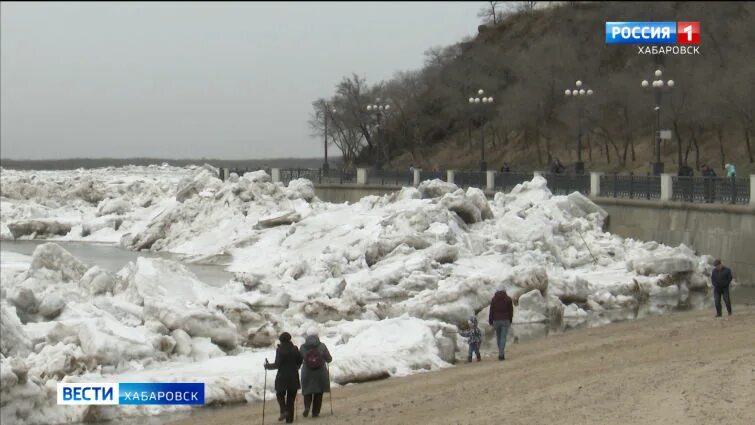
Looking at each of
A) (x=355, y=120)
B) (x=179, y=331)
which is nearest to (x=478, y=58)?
(x=355, y=120)

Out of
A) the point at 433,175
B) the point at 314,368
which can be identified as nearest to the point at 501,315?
the point at 314,368

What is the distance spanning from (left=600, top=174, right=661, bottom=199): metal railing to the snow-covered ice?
3.53 ft

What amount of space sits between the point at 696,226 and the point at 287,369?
19.6 m

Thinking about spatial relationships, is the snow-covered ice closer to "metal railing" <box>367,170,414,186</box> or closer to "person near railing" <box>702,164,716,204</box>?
"person near railing" <box>702,164,716,204</box>

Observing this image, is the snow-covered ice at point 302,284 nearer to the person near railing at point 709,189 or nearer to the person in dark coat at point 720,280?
the person near railing at point 709,189

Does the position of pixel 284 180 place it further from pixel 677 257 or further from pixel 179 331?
pixel 179 331

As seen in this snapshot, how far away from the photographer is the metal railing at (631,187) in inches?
1288

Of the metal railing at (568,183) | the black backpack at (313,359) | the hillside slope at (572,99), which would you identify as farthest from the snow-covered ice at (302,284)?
the hillside slope at (572,99)

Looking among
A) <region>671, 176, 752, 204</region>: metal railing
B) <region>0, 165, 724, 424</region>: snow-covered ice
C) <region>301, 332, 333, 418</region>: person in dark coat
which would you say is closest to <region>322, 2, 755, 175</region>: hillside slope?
<region>671, 176, 752, 204</region>: metal railing

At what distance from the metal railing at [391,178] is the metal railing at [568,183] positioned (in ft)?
37.2

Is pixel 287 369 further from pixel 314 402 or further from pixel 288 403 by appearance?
pixel 314 402

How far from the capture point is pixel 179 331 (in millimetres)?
17906

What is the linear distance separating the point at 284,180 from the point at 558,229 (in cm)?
2764

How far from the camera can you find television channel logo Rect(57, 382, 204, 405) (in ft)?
48.0
